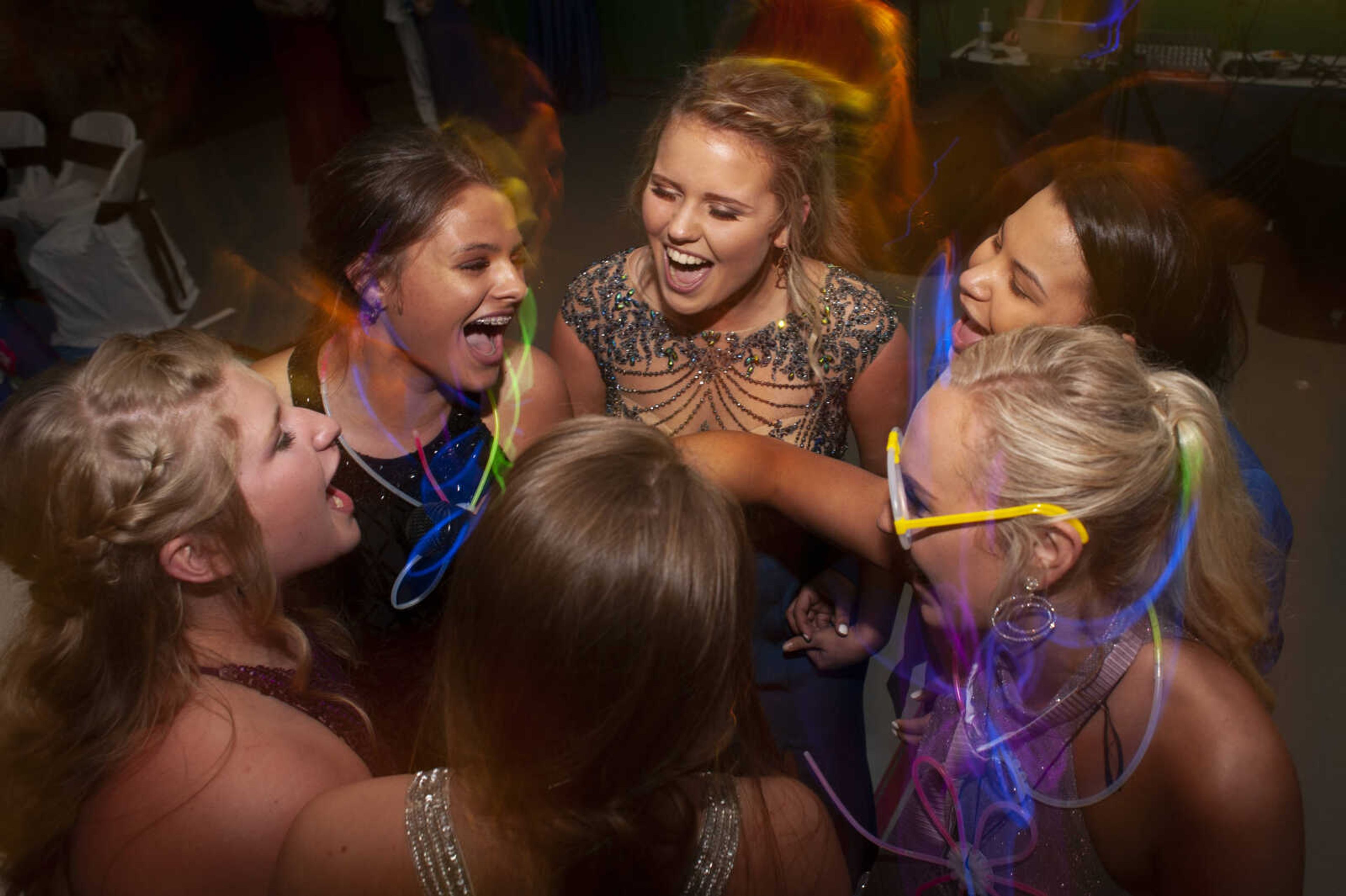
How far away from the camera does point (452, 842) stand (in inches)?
39.9

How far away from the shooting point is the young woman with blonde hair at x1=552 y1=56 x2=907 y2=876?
1.88 m

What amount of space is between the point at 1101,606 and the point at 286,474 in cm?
130

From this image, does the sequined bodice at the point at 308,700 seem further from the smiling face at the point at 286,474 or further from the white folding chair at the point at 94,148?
the white folding chair at the point at 94,148

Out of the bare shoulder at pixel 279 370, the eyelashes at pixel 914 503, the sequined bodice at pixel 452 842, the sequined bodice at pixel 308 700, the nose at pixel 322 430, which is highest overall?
the nose at pixel 322 430

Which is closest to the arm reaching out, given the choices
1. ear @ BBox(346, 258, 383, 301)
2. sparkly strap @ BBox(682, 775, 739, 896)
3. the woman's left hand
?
the woman's left hand

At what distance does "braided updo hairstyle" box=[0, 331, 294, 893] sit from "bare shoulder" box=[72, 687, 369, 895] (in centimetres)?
5

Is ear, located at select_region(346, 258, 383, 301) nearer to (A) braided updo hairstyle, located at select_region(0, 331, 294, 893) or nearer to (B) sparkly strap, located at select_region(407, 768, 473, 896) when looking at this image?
(A) braided updo hairstyle, located at select_region(0, 331, 294, 893)

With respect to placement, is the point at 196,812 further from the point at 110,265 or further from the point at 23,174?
the point at 23,174

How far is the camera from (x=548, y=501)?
0.96 metres

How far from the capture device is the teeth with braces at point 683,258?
190cm

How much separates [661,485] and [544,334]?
3.40 metres

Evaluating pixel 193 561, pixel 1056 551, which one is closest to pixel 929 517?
pixel 1056 551

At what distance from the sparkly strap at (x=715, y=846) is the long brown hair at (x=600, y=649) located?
2 centimetres

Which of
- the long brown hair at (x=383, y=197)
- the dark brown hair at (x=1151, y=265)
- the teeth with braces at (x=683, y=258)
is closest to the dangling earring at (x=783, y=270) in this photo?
the teeth with braces at (x=683, y=258)
